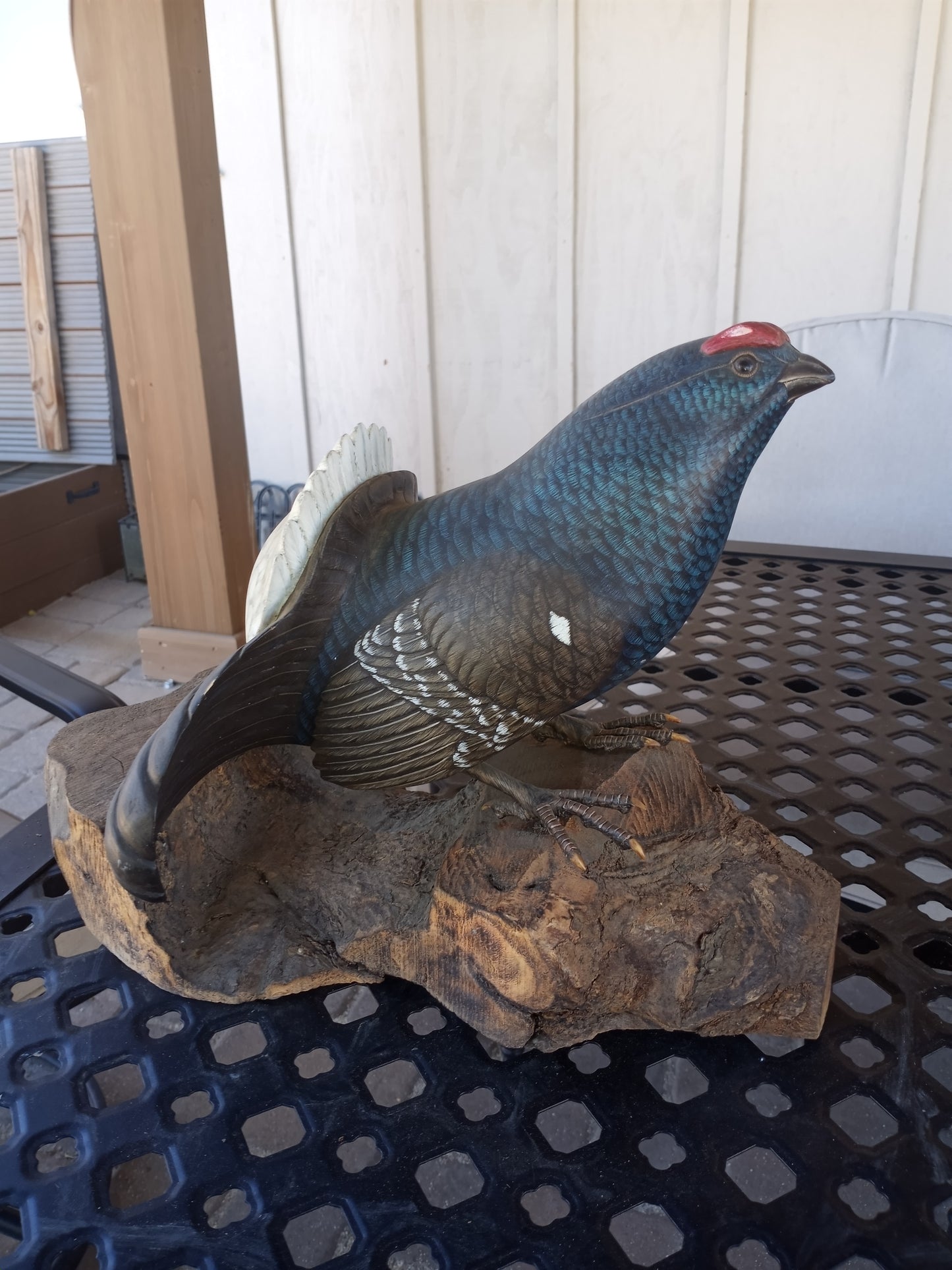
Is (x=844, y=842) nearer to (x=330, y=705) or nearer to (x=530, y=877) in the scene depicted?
(x=530, y=877)

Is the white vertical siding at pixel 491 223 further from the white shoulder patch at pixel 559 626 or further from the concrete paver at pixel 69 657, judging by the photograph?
the white shoulder patch at pixel 559 626

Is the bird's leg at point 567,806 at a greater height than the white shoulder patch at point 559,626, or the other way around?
the white shoulder patch at point 559,626

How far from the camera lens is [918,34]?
1.81 metres

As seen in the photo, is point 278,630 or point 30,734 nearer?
point 278,630

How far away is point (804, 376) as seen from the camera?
2.41 feet

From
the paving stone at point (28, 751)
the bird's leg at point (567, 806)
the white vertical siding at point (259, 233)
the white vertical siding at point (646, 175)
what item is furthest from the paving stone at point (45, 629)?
the bird's leg at point (567, 806)

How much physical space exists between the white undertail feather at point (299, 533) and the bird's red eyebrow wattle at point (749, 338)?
0.31 metres

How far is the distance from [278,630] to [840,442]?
124cm

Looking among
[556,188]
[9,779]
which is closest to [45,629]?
[9,779]

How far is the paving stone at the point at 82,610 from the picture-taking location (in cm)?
274

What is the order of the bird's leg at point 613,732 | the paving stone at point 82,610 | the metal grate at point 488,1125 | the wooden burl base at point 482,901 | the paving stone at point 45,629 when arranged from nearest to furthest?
the metal grate at point 488,1125
the wooden burl base at point 482,901
the bird's leg at point 613,732
the paving stone at point 45,629
the paving stone at point 82,610

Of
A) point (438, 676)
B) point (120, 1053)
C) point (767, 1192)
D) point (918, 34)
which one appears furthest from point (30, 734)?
point (918, 34)

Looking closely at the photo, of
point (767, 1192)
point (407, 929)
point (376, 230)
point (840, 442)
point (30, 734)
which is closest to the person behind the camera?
point (767, 1192)

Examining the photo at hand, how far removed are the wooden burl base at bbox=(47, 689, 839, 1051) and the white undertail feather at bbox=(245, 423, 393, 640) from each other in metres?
0.19
